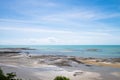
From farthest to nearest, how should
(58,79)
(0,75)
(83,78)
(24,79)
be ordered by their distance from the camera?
(83,78) < (24,79) < (58,79) < (0,75)

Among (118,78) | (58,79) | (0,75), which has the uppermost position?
(0,75)

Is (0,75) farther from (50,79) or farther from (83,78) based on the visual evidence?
(83,78)

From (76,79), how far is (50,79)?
2.67 metres

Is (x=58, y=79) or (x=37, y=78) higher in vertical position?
(x=58, y=79)

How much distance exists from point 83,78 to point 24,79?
20.0 feet

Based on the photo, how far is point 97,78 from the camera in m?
17.7

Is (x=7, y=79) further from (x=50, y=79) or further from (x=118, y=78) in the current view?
(x=118, y=78)

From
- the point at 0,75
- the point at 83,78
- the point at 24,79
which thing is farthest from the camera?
the point at 83,78

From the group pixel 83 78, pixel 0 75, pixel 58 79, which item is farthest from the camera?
pixel 83 78

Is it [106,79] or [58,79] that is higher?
[58,79]

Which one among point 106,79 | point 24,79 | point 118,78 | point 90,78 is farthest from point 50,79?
point 118,78

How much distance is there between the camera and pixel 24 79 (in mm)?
16062

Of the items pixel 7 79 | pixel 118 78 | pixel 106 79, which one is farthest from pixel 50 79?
pixel 7 79

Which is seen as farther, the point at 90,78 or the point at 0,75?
the point at 90,78
